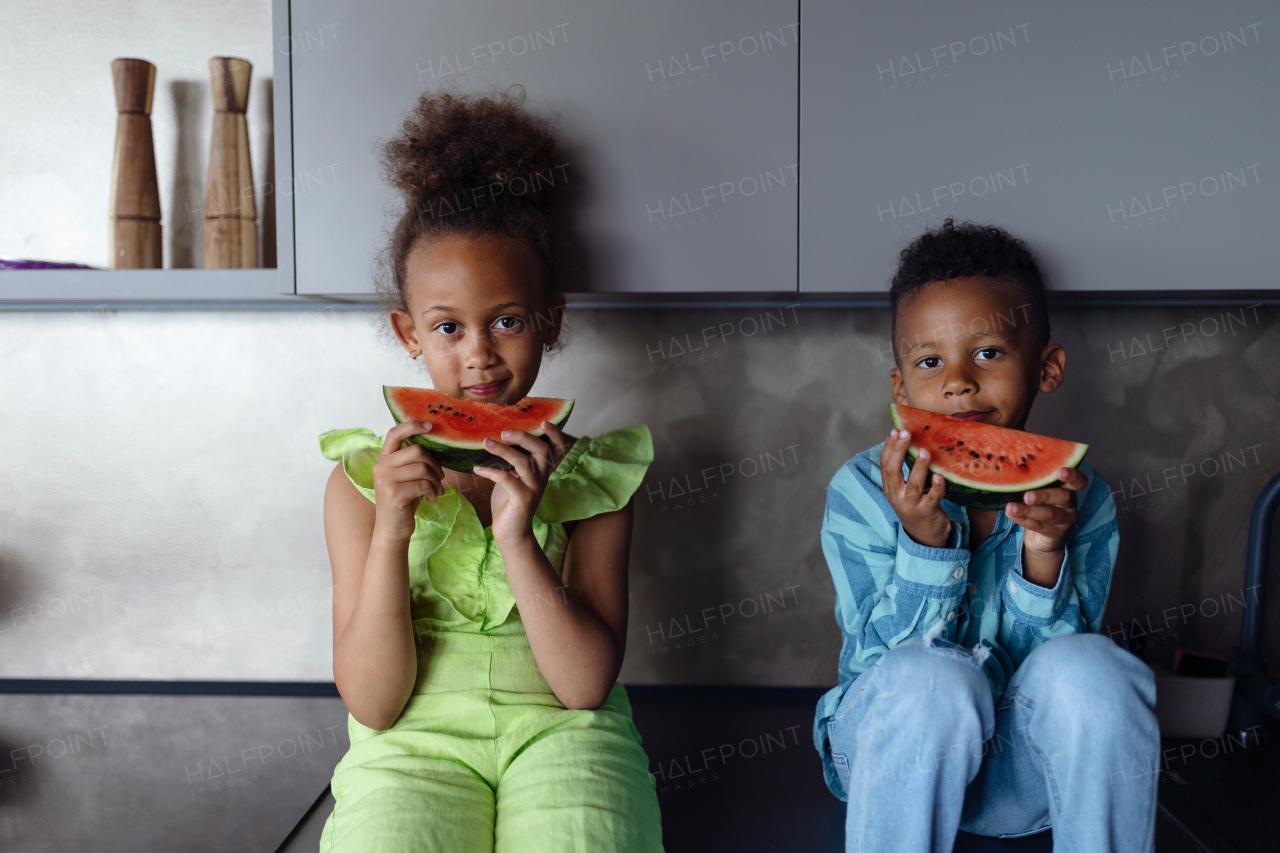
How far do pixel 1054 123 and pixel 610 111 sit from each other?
2.03 feet

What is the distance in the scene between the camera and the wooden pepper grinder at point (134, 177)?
1.44m

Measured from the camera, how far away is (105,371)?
5.45 feet

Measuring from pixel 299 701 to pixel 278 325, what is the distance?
29.2 inches

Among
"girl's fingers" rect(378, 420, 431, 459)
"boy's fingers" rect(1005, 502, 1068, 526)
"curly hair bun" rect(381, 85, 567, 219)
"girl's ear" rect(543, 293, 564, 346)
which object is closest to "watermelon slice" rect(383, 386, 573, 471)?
"girl's fingers" rect(378, 420, 431, 459)

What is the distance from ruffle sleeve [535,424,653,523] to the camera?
124 cm

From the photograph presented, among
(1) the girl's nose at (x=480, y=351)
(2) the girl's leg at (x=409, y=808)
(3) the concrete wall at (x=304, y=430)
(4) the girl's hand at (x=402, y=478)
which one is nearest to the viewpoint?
A: (2) the girl's leg at (x=409, y=808)

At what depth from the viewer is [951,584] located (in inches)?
44.6

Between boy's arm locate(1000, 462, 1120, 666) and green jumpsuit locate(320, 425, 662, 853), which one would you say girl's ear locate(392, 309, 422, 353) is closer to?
green jumpsuit locate(320, 425, 662, 853)

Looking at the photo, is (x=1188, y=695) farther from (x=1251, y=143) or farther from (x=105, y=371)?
(x=105, y=371)

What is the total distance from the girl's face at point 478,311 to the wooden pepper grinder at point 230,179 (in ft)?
1.37

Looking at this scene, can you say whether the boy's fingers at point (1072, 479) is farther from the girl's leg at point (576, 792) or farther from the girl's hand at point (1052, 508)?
the girl's leg at point (576, 792)

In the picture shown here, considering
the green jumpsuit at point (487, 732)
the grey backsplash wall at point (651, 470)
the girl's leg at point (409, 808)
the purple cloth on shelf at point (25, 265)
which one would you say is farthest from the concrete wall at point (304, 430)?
the girl's leg at point (409, 808)

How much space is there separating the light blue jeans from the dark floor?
0.79 ft

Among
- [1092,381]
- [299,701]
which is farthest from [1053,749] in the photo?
[299,701]
